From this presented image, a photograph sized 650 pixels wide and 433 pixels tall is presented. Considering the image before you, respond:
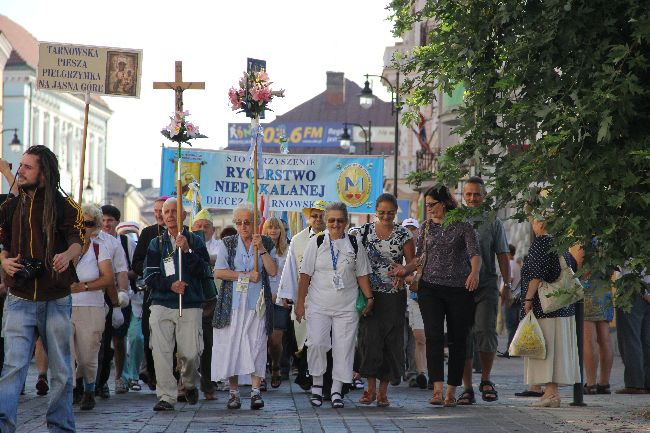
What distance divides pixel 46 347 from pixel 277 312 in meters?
7.78

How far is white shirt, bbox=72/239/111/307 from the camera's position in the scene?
13.1m

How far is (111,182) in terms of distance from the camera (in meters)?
142

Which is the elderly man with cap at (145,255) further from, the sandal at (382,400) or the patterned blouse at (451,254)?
the patterned blouse at (451,254)

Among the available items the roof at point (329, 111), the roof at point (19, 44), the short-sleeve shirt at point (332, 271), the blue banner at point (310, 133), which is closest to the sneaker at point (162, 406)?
the short-sleeve shirt at point (332, 271)

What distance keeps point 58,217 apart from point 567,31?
3796mm

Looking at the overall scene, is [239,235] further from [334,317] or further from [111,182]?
[111,182]

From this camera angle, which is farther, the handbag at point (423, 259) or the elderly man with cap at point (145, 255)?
the elderly man with cap at point (145, 255)

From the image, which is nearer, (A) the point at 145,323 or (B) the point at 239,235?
(B) the point at 239,235

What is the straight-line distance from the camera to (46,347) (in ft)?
30.6

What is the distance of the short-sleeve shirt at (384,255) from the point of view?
44.0 feet

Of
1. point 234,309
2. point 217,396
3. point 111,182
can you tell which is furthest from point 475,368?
point 111,182

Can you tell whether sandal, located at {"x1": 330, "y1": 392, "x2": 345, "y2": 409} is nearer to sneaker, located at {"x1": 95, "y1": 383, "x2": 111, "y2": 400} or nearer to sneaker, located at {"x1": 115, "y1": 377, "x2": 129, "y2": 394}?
sneaker, located at {"x1": 95, "y1": 383, "x2": 111, "y2": 400}

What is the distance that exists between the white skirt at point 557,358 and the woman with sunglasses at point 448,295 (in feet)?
2.12

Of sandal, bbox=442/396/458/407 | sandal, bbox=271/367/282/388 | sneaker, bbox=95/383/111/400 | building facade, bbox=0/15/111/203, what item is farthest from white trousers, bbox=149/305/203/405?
building facade, bbox=0/15/111/203
